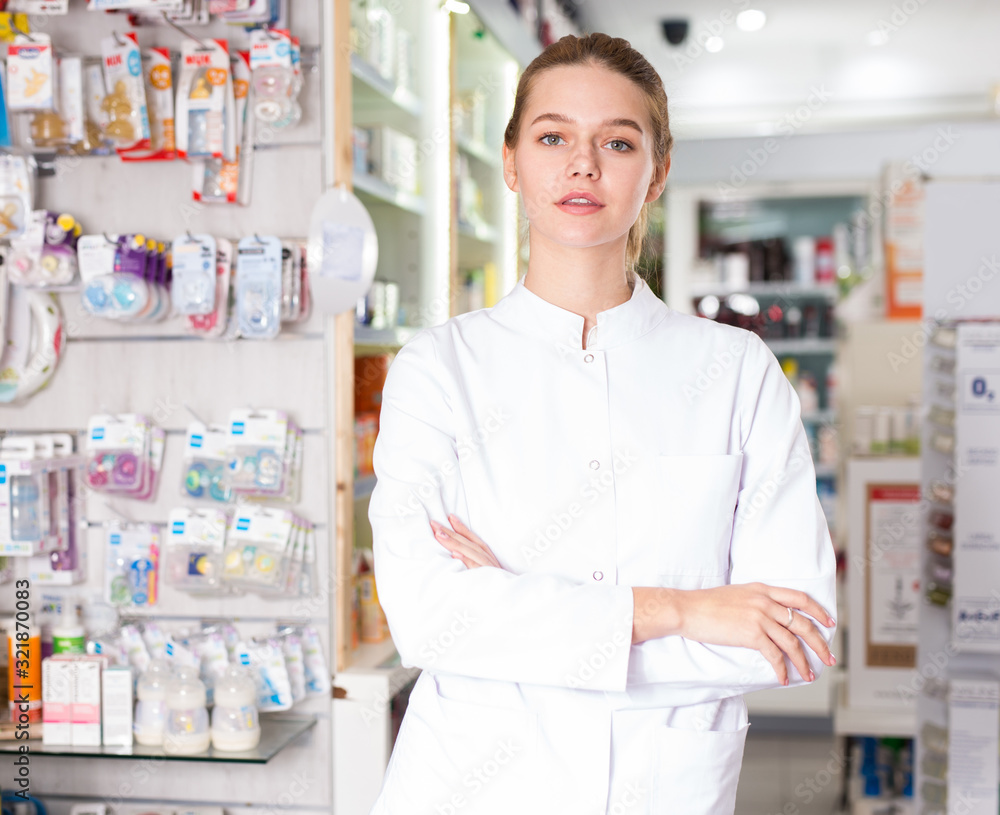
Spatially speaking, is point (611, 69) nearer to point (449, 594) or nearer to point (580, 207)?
point (580, 207)

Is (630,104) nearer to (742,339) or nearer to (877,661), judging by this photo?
(742,339)

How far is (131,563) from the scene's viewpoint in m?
2.49

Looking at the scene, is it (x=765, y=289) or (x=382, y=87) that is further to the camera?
(x=765, y=289)

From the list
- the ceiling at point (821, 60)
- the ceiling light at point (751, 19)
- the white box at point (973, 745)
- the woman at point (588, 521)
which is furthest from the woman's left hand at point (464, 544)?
the ceiling light at point (751, 19)

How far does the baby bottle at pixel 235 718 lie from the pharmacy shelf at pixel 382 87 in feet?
5.10

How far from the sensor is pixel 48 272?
241 centimetres

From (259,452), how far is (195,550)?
0.29 metres

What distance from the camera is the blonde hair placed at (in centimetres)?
153

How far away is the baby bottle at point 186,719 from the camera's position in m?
2.31

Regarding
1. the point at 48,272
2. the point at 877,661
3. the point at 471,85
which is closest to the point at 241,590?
the point at 48,272

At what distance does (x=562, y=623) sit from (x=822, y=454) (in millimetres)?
4851

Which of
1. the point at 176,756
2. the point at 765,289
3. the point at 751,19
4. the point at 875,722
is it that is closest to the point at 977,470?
the point at 875,722

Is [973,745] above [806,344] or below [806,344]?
below

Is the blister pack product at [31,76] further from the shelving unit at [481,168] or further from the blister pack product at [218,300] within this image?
the shelving unit at [481,168]
